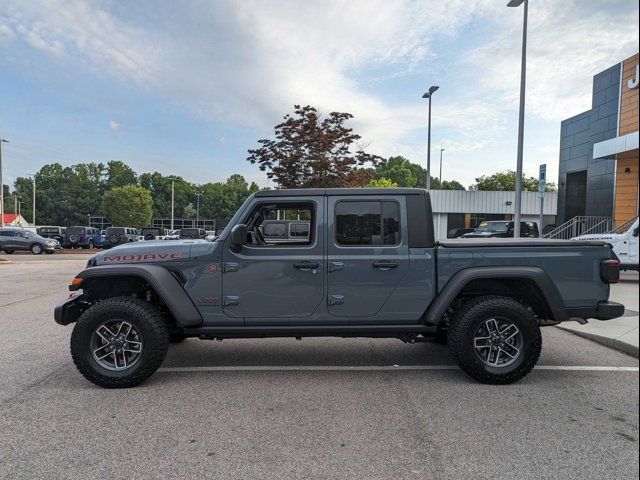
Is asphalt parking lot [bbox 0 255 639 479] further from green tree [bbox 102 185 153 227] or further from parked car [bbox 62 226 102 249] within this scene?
green tree [bbox 102 185 153 227]

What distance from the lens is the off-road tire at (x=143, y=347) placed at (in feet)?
14.8

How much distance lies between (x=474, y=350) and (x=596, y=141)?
1764 centimetres

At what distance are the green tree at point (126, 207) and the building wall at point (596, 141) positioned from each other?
7167 centimetres

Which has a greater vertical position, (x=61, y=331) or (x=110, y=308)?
(x=110, y=308)

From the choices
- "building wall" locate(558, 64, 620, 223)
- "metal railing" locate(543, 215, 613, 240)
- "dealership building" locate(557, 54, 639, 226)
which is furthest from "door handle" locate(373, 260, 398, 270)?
"metal railing" locate(543, 215, 613, 240)

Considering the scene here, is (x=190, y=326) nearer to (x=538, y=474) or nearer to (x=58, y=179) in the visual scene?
(x=538, y=474)

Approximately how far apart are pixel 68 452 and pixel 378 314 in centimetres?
287

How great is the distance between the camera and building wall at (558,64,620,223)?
17.3m

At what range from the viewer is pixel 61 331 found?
6.92 m

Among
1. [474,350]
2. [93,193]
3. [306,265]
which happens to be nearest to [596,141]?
[474,350]

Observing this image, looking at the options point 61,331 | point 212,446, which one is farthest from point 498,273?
point 61,331

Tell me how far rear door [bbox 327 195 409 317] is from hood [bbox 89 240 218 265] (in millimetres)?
1264

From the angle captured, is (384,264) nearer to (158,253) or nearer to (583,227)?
(158,253)

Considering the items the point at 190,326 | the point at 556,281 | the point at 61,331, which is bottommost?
the point at 61,331
